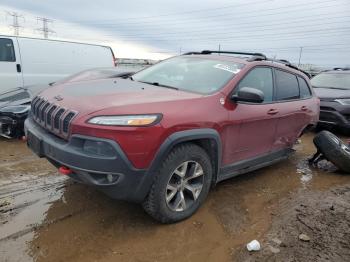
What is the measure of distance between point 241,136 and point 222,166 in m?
0.42

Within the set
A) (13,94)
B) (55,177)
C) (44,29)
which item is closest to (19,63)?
(13,94)

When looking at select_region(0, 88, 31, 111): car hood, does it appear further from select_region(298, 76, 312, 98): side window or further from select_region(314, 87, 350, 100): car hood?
select_region(314, 87, 350, 100): car hood

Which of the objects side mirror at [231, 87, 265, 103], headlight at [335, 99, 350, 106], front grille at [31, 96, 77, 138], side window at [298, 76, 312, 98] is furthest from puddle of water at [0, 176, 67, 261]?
headlight at [335, 99, 350, 106]

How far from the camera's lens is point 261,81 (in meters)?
4.72

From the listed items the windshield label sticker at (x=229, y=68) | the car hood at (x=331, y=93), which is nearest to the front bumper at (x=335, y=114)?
the car hood at (x=331, y=93)

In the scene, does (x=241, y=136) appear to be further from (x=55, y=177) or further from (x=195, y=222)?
(x=55, y=177)

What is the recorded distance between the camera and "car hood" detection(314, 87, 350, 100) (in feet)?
27.9

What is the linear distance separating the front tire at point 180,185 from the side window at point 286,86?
1815 mm

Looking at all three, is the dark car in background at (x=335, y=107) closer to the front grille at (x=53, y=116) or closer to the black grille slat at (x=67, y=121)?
the front grille at (x=53, y=116)

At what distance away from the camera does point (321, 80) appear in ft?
33.0

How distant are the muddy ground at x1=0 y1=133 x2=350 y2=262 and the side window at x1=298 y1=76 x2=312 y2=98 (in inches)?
58.7

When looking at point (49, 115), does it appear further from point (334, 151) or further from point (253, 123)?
point (334, 151)

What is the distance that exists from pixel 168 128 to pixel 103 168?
0.68 m

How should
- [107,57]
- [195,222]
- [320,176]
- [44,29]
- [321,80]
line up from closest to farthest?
1. [195,222]
2. [320,176]
3. [321,80]
4. [107,57]
5. [44,29]
